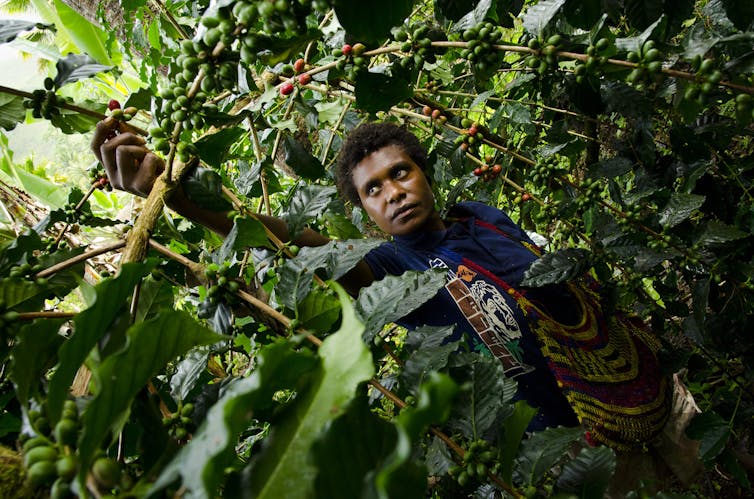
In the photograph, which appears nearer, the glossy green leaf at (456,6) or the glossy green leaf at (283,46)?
the glossy green leaf at (283,46)

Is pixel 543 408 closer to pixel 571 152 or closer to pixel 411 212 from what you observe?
pixel 411 212

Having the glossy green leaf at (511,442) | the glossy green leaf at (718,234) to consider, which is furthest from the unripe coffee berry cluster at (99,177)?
the glossy green leaf at (718,234)

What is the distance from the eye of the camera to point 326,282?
83cm

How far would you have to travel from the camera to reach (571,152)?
1.63 m

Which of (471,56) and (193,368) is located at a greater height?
(471,56)

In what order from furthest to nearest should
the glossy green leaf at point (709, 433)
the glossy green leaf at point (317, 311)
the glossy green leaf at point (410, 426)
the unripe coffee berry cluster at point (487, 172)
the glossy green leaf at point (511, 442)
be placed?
1. the unripe coffee berry cluster at point (487, 172)
2. the glossy green leaf at point (709, 433)
3. the glossy green leaf at point (317, 311)
4. the glossy green leaf at point (511, 442)
5. the glossy green leaf at point (410, 426)

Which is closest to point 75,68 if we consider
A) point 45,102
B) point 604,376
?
point 45,102

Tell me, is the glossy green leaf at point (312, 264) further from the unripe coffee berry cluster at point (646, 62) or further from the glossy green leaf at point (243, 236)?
the unripe coffee berry cluster at point (646, 62)

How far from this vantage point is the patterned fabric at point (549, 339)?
4.39 feet

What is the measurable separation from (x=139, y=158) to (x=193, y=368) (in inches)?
16.9

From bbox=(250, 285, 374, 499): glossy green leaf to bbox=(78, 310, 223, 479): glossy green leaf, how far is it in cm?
12

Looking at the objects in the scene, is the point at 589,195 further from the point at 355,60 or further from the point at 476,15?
the point at 355,60

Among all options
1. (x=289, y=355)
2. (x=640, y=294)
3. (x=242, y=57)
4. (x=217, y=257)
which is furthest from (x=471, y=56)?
(x=640, y=294)

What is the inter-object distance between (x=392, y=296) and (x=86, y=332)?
41 centimetres
